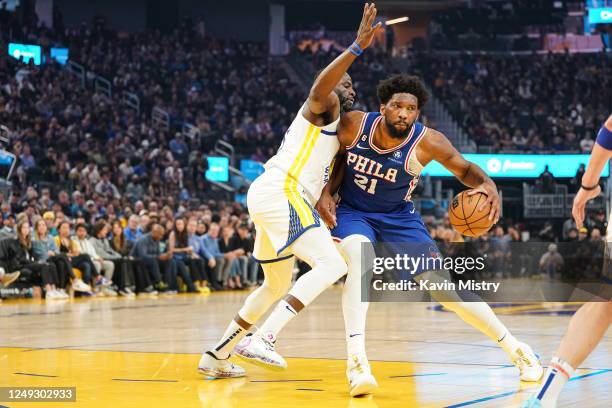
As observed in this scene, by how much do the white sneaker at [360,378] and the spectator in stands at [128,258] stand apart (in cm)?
1131

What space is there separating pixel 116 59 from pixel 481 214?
26.6 meters

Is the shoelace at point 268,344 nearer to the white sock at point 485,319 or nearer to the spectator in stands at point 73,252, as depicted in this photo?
the white sock at point 485,319

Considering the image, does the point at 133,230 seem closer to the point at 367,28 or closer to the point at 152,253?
the point at 152,253

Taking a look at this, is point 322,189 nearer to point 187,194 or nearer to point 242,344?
point 242,344

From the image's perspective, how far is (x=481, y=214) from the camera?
6418 millimetres

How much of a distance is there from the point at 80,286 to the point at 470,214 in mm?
10537

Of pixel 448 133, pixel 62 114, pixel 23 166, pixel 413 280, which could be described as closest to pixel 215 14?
pixel 448 133

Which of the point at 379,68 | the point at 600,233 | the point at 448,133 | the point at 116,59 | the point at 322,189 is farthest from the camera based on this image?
the point at 379,68

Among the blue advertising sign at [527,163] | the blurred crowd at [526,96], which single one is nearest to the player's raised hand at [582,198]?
the blue advertising sign at [527,163]

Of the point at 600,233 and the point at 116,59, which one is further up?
the point at 116,59

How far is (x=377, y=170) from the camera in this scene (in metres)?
6.55

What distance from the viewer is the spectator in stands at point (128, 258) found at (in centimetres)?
1698

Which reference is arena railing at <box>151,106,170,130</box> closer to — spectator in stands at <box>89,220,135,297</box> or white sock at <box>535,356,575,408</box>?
spectator in stands at <box>89,220,135,297</box>

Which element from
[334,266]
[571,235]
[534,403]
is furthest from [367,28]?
[571,235]
